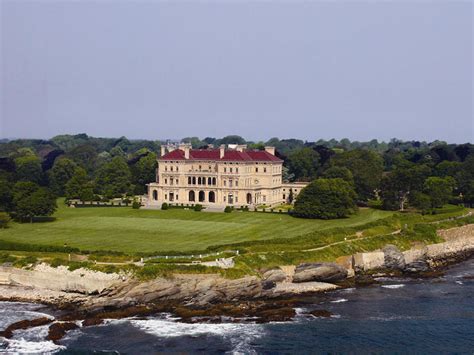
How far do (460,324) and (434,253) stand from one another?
26.6 meters

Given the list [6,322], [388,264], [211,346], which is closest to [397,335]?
[211,346]

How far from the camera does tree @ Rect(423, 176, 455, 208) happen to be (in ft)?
311

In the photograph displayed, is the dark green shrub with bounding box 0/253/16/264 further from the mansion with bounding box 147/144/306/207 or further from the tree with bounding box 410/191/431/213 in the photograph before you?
the tree with bounding box 410/191/431/213

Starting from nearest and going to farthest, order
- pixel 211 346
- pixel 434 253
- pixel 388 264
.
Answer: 1. pixel 211 346
2. pixel 388 264
3. pixel 434 253

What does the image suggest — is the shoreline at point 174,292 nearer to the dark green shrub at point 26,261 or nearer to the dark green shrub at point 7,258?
the dark green shrub at point 26,261

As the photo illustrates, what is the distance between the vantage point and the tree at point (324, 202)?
8850 cm

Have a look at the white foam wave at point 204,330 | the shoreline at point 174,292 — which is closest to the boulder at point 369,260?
the shoreline at point 174,292

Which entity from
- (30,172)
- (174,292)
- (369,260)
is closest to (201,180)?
(369,260)

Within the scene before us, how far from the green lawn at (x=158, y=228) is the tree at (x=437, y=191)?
810cm

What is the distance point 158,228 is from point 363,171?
4284 centimetres

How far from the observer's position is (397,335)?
4600 cm

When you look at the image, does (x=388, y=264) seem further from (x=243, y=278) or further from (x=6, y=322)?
(x=6, y=322)

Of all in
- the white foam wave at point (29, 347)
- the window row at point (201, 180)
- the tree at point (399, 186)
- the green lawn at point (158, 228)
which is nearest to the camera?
the white foam wave at point (29, 347)

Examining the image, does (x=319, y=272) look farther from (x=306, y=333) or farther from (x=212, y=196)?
(x=212, y=196)
